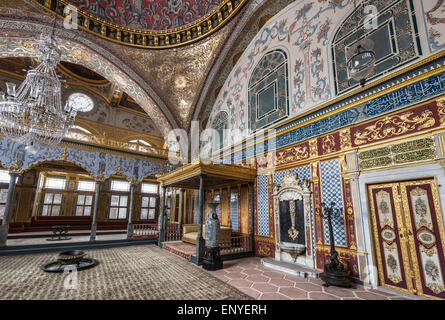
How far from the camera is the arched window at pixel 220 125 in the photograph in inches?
372

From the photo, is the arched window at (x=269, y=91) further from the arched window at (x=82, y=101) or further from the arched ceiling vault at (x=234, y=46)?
the arched window at (x=82, y=101)

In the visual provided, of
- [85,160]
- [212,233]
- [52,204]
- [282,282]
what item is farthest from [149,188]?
[282,282]

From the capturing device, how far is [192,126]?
11.0m

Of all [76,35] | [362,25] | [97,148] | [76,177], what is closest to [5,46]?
[76,35]

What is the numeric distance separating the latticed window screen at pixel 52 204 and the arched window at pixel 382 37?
16306 mm

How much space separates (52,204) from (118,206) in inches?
149

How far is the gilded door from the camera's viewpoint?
3.39 metres

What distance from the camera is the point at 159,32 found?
914 cm

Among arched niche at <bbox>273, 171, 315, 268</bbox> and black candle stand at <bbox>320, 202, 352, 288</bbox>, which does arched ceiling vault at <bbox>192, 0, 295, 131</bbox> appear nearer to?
arched niche at <bbox>273, 171, 315, 268</bbox>

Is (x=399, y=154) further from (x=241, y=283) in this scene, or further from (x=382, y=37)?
(x=241, y=283)

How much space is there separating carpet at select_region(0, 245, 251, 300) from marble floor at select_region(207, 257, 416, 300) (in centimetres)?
33

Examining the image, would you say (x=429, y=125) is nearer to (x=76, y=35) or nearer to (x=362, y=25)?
(x=362, y=25)

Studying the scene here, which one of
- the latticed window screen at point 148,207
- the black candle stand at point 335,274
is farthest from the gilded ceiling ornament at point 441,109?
the latticed window screen at point 148,207

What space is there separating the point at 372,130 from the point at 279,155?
8.48ft
